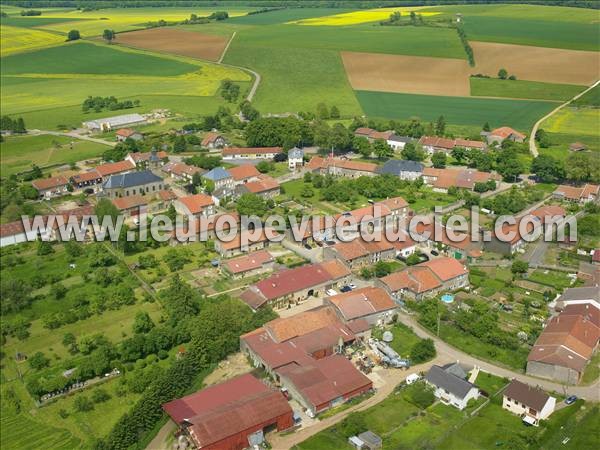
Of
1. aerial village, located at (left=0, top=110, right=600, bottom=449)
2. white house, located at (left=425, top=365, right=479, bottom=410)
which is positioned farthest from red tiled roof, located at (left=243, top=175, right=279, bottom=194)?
white house, located at (left=425, top=365, right=479, bottom=410)

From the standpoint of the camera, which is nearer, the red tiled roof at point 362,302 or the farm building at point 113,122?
the red tiled roof at point 362,302

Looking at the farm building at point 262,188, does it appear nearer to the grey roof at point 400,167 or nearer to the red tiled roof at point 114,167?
the grey roof at point 400,167

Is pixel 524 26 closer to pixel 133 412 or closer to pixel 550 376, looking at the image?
pixel 550 376

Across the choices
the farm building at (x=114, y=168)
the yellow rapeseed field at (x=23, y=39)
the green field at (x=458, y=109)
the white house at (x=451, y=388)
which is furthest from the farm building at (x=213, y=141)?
the yellow rapeseed field at (x=23, y=39)

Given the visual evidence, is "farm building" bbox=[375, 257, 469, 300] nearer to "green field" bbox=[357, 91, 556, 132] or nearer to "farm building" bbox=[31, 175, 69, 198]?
"farm building" bbox=[31, 175, 69, 198]

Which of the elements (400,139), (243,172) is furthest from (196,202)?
(400,139)

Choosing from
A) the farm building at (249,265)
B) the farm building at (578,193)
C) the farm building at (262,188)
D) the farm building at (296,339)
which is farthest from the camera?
the farm building at (262,188)

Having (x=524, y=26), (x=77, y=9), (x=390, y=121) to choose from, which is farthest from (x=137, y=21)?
(x=390, y=121)

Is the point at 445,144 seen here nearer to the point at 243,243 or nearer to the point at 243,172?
the point at 243,172
